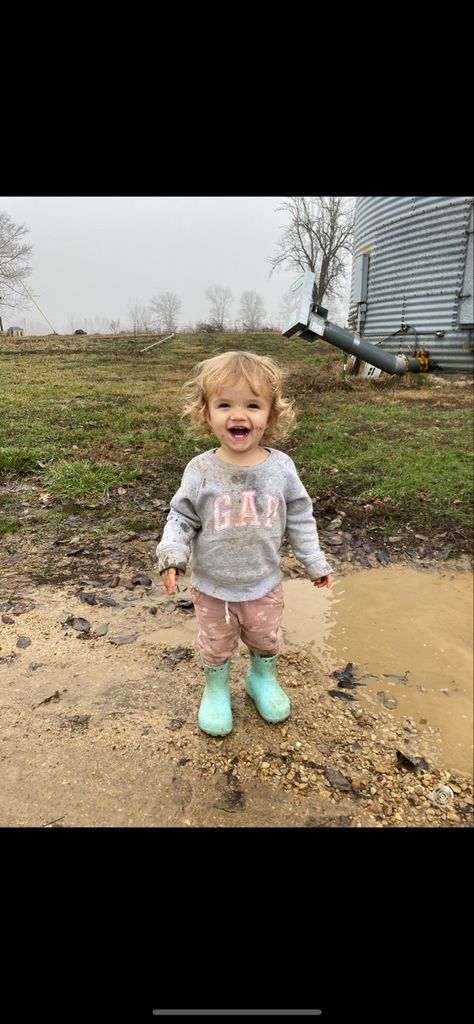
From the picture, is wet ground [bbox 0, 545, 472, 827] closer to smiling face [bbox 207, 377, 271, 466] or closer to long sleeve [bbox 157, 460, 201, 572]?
long sleeve [bbox 157, 460, 201, 572]

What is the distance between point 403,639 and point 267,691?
2.78 feet

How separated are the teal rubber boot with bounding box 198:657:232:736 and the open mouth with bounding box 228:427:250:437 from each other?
930 mm

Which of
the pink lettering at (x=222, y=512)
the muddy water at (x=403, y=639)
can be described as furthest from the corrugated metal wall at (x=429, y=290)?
the pink lettering at (x=222, y=512)

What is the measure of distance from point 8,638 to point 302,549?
1.51 metres

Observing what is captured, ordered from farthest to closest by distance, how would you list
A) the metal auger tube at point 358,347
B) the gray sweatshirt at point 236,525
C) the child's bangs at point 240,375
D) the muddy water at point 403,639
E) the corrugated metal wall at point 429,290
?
1. the corrugated metal wall at point 429,290
2. the metal auger tube at point 358,347
3. the muddy water at point 403,639
4. the gray sweatshirt at point 236,525
5. the child's bangs at point 240,375

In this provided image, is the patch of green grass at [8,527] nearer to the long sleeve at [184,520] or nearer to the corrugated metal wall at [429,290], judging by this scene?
the long sleeve at [184,520]

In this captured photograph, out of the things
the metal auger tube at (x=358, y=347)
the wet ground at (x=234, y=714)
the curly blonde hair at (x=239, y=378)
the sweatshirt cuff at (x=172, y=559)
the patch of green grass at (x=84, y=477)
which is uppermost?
the metal auger tube at (x=358, y=347)

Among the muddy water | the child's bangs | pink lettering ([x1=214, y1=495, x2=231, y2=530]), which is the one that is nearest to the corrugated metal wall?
the muddy water

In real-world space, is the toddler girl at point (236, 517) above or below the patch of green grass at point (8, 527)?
above

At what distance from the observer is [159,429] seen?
3916 millimetres

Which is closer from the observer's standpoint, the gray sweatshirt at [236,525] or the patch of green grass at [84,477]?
the gray sweatshirt at [236,525]

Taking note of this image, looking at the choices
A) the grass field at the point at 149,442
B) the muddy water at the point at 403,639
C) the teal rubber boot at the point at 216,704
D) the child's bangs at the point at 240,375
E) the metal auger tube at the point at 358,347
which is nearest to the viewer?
the child's bangs at the point at 240,375

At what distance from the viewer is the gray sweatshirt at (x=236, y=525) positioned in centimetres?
166
